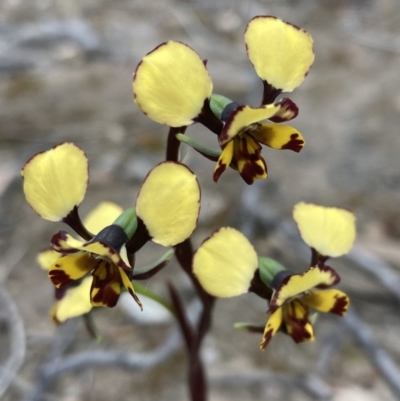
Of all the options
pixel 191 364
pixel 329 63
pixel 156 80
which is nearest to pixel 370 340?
pixel 191 364

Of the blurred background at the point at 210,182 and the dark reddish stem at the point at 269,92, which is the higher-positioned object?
the dark reddish stem at the point at 269,92

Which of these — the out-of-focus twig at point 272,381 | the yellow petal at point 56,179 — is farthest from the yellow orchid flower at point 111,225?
the out-of-focus twig at point 272,381

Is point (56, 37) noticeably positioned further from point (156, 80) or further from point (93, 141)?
point (156, 80)

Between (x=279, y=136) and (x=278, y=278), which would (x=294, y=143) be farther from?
(x=278, y=278)

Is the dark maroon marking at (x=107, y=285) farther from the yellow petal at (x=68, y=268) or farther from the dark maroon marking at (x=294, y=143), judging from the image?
the dark maroon marking at (x=294, y=143)

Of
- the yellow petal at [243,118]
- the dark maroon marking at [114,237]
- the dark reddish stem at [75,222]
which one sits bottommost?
the dark reddish stem at [75,222]

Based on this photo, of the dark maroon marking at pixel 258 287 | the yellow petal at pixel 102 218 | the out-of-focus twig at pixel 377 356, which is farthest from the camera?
the out-of-focus twig at pixel 377 356

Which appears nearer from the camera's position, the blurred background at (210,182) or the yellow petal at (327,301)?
the yellow petal at (327,301)

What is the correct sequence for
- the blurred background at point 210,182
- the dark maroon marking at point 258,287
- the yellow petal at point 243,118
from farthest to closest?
the blurred background at point 210,182 < the dark maroon marking at point 258,287 < the yellow petal at point 243,118
